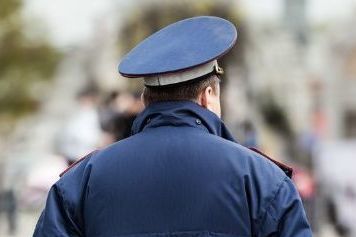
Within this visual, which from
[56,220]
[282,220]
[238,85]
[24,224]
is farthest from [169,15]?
[282,220]

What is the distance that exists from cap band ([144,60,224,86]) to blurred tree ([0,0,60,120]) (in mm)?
37735

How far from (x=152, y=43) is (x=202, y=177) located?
52 cm

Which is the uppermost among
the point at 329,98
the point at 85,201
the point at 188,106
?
the point at 188,106

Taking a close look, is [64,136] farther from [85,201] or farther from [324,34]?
[324,34]

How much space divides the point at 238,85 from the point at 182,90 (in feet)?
118

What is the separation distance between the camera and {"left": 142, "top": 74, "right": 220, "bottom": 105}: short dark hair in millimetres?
4137

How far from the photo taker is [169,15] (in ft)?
122

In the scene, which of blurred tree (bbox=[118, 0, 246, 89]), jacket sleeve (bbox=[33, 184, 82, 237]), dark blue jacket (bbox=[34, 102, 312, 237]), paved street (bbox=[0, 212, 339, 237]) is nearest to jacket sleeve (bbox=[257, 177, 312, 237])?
dark blue jacket (bbox=[34, 102, 312, 237])

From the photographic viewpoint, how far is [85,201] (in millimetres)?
4102

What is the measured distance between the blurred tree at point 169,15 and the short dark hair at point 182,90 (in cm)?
3184

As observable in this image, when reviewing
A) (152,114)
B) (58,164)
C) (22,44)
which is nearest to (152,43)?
(152,114)

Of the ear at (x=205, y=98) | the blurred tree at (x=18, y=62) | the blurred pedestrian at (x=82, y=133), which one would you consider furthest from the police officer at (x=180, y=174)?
the blurred tree at (x=18, y=62)

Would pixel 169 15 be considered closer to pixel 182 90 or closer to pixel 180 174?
pixel 182 90

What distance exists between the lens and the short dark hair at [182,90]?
4137mm
